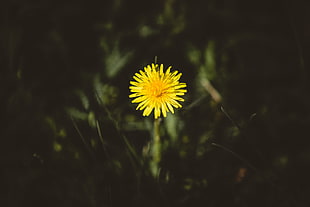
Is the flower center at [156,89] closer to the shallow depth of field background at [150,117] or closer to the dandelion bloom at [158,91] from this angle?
the dandelion bloom at [158,91]

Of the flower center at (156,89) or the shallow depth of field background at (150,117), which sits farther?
the shallow depth of field background at (150,117)

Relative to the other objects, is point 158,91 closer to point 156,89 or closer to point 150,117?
point 156,89

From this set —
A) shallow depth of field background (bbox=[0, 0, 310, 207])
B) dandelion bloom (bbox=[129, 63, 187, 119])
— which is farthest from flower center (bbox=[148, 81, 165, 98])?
shallow depth of field background (bbox=[0, 0, 310, 207])

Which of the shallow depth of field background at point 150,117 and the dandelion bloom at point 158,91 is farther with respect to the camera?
the shallow depth of field background at point 150,117

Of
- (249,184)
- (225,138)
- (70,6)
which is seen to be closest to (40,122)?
(70,6)

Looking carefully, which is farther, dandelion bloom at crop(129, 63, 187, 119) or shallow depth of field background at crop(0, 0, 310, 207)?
shallow depth of field background at crop(0, 0, 310, 207)

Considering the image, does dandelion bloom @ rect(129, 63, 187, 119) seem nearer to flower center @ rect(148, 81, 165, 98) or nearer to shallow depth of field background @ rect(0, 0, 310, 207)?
flower center @ rect(148, 81, 165, 98)

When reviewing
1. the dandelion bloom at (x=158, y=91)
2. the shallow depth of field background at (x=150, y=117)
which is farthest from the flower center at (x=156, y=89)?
the shallow depth of field background at (x=150, y=117)

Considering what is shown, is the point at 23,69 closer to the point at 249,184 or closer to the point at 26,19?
the point at 26,19
